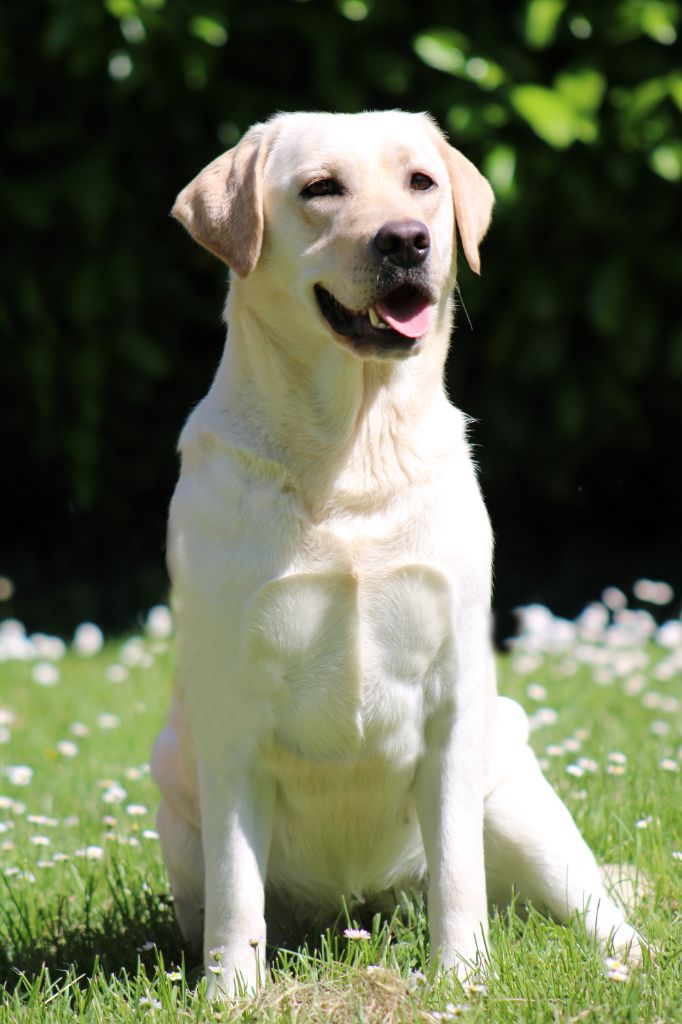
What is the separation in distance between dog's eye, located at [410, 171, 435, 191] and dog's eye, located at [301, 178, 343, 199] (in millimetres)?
164

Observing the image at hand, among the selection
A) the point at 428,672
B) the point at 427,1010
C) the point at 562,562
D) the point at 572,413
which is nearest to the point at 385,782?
the point at 428,672

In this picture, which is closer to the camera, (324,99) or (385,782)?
(385,782)

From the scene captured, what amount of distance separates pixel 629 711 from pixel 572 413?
1.96m

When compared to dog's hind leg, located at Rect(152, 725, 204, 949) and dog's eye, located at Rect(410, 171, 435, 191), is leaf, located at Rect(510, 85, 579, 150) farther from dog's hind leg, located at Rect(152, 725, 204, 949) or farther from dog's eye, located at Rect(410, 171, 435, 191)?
dog's hind leg, located at Rect(152, 725, 204, 949)

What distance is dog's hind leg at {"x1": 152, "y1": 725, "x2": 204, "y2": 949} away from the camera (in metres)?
3.05

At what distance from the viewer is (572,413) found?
6520 millimetres

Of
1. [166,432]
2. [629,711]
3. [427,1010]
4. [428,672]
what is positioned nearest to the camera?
[427,1010]

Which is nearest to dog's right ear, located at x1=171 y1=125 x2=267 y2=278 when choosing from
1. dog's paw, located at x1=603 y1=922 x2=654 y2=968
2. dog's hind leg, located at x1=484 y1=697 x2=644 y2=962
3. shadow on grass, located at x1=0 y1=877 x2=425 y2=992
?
dog's hind leg, located at x1=484 y1=697 x2=644 y2=962

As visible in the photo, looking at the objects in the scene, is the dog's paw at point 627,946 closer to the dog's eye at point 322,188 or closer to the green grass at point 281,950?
the green grass at point 281,950

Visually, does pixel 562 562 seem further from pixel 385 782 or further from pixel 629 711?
pixel 385 782

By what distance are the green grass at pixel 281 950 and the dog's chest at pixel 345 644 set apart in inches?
18.5

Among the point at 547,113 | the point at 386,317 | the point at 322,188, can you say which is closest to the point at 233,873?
the point at 386,317

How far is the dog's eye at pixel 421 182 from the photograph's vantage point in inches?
115

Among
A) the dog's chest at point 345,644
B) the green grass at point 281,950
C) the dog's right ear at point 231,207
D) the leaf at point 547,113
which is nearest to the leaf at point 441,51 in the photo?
the leaf at point 547,113
